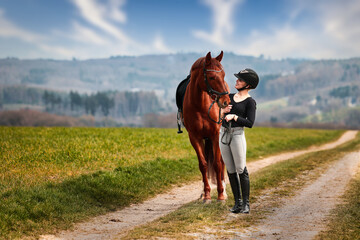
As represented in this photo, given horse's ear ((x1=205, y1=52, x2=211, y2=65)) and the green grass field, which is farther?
the green grass field

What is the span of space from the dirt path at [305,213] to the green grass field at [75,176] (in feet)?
14.1

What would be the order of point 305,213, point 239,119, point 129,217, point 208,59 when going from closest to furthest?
point 239,119, point 208,59, point 305,213, point 129,217

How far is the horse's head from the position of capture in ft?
24.0

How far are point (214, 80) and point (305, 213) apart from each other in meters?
3.90

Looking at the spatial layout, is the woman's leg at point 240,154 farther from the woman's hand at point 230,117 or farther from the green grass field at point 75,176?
the green grass field at point 75,176

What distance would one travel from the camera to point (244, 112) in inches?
286

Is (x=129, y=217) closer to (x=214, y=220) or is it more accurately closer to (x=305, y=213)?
(x=214, y=220)

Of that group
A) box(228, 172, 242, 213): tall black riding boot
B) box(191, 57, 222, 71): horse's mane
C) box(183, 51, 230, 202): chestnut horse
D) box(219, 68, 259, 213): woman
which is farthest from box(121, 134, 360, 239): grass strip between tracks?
box(191, 57, 222, 71): horse's mane

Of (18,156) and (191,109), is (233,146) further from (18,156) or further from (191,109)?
(18,156)

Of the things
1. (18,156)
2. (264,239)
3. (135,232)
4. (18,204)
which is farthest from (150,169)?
(264,239)

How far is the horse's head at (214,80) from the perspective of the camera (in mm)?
7316

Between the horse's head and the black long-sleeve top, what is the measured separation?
0.69 ft

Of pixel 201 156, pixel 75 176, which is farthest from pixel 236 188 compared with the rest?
pixel 75 176

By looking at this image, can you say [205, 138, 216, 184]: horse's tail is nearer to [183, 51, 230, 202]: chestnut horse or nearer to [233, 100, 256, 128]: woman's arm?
[183, 51, 230, 202]: chestnut horse
